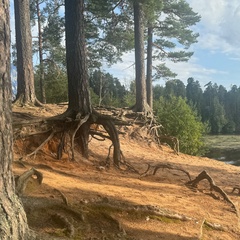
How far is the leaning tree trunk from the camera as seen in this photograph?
258 centimetres

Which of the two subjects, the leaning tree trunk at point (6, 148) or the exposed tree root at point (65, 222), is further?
the exposed tree root at point (65, 222)

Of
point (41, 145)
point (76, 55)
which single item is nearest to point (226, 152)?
point (76, 55)

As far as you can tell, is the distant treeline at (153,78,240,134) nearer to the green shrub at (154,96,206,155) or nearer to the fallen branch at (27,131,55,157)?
the green shrub at (154,96,206,155)

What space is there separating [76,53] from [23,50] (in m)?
4.58

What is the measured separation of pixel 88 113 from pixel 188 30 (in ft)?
50.5

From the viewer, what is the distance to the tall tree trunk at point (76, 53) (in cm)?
820

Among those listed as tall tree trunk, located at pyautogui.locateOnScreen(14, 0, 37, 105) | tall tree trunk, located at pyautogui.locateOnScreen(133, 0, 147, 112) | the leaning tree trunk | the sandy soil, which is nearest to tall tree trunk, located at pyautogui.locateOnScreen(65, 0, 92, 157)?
the sandy soil

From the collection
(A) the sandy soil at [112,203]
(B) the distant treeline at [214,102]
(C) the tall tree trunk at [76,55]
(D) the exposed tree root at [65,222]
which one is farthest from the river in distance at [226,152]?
(B) the distant treeline at [214,102]

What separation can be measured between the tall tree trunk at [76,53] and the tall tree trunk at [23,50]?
4.12m

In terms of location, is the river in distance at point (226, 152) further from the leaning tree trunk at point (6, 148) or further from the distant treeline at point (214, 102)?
the distant treeline at point (214, 102)

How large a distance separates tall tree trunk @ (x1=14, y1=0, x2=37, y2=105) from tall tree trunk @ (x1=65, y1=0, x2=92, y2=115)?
13.5 feet

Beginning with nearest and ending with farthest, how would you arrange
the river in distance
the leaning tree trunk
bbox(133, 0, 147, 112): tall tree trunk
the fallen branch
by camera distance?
1. the leaning tree trunk
2. the fallen branch
3. bbox(133, 0, 147, 112): tall tree trunk
4. the river in distance

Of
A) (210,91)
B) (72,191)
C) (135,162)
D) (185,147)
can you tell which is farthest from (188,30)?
(210,91)

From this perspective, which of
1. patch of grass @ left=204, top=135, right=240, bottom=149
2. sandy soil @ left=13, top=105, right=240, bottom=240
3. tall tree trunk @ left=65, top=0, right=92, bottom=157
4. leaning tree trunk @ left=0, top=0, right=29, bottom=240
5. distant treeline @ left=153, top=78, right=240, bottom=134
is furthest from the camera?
distant treeline @ left=153, top=78, right=240, bottom=134
